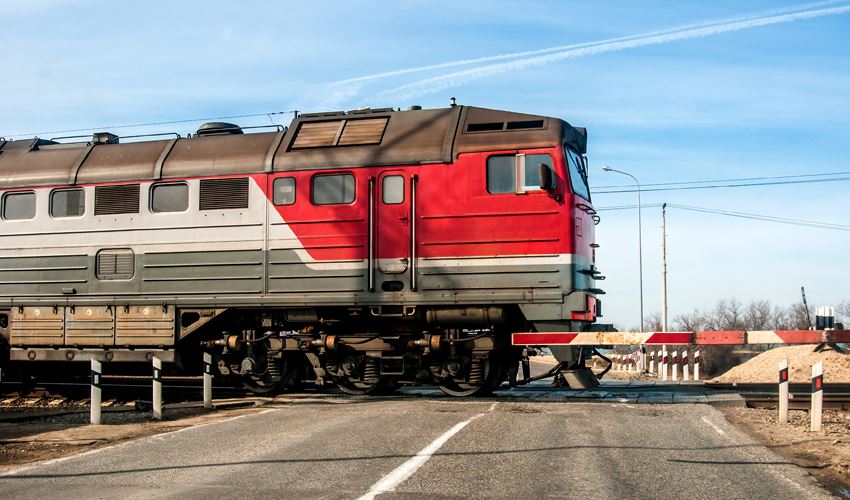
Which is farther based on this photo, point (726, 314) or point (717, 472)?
point (726, 314)

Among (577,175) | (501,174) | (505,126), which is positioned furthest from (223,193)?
(577,175)

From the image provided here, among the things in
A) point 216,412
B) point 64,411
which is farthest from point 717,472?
point 64,411

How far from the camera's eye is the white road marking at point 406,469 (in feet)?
22.3

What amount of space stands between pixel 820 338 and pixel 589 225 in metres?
4.28

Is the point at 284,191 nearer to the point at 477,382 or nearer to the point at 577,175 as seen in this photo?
the point at 477,382

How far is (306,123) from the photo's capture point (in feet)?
51.1

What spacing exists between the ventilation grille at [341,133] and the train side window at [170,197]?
7.62 feet

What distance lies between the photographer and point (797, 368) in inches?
1083

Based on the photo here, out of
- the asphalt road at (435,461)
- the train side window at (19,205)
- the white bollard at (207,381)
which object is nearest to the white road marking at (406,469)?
the asphalt road at (435,461)

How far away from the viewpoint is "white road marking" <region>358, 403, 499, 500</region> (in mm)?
6797

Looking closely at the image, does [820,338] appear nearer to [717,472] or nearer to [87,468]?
[717,472]

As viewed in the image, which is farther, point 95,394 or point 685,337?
point 685,337

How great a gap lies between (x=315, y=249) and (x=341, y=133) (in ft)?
7.20

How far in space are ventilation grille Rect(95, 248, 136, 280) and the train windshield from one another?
27.4 feet
